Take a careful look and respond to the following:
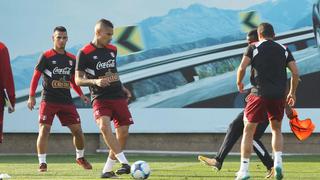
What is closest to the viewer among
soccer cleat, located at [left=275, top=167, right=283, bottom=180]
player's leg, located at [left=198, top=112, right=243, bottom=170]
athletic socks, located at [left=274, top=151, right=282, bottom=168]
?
soccer cleat, located at [left=275, top=167, right=283, bottom=180]

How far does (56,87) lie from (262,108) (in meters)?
3.64

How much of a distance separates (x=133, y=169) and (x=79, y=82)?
118 centimetres

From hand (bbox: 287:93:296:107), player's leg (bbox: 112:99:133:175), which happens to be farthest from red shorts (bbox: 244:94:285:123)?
player's leg (bbox: 112:99:133:175)

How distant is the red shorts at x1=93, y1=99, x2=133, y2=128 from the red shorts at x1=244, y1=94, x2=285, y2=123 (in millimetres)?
1486

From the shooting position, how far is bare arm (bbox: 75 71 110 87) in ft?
28.6

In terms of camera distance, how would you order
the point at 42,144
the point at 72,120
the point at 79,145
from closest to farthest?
the point at 42,144 < the point at 72,120 < the point at 79,145

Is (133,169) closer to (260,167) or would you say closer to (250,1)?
(260,167)

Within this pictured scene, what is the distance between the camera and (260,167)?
12.0 m

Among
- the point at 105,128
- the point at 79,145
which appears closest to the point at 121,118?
the point at 105,128

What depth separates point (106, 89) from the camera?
9312mm

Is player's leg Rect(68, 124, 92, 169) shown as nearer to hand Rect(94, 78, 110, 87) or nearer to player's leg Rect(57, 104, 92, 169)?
player's leg Rect(57, 104, 92, 169)

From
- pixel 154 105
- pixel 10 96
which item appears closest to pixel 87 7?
pixel 154 105

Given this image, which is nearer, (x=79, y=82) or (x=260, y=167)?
(x=79, y=82)

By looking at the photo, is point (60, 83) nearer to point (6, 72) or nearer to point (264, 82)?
point (6, 72)
